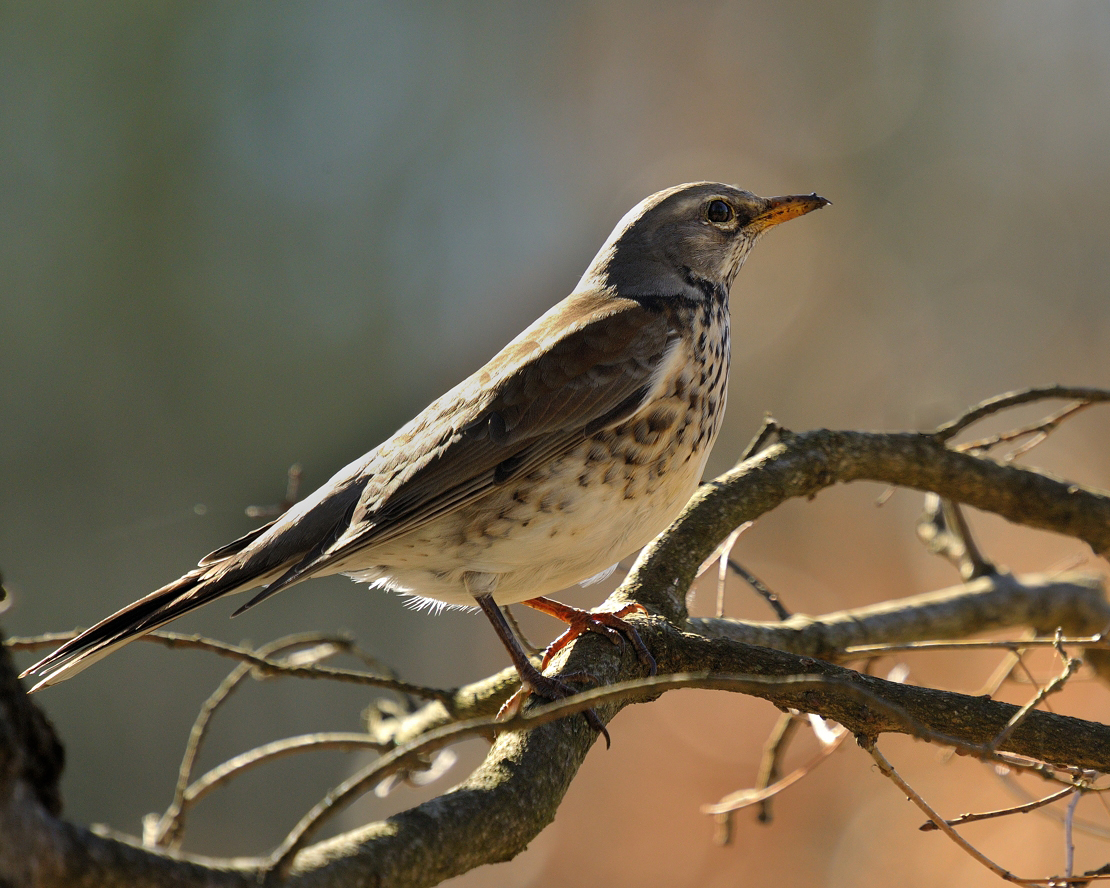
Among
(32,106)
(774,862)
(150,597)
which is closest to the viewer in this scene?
(150,597)

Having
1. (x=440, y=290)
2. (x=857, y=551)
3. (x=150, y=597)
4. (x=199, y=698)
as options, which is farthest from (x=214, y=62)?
(x=150, y=597)

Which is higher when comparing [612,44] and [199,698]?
[612,44]

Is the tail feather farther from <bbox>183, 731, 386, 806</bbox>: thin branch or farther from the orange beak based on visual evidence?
the orange beak

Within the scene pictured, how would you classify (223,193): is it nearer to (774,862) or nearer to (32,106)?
(32,106)

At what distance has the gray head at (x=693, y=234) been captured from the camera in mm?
2650

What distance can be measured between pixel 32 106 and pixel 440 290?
3125 mm

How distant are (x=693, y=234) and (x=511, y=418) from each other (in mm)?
901

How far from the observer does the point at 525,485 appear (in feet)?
6.84

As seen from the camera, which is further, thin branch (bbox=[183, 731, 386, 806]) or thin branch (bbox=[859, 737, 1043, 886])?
thin branch (bbox=[183, 731, 386, 806])

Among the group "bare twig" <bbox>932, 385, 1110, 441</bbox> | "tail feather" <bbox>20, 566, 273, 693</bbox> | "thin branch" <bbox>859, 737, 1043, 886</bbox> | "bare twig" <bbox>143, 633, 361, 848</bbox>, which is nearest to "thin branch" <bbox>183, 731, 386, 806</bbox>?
"bare twig" <bbox>143, 633, 361, 848</bbox>

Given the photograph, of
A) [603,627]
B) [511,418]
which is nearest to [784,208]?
[511,418]

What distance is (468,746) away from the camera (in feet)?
17.6

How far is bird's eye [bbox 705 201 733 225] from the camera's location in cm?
273

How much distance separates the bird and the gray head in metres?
0.32
